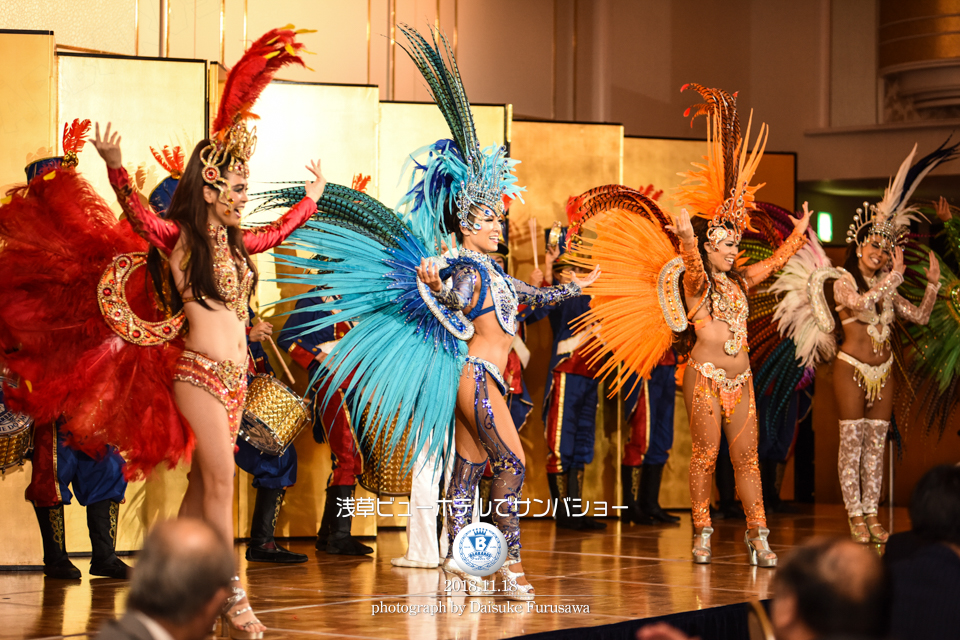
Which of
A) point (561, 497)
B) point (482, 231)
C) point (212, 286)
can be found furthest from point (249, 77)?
point (561, 497)

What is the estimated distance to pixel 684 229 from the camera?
4.89 meters

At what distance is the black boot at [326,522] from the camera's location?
5.60m

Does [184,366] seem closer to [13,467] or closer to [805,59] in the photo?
[13,467]

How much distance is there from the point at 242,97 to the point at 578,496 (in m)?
4.01

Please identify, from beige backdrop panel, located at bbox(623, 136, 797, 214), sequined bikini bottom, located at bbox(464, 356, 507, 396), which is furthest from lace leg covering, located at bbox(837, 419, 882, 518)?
sequined bikini bottom, located at bbox(464, 356, 507, 396)

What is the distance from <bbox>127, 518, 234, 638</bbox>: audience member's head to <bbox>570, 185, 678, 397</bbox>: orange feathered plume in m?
3.71

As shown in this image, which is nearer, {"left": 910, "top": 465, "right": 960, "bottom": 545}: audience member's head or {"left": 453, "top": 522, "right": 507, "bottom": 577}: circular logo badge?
{"left": 910, "top": 465, "right": 960, "bottom": 545}: audience member's head

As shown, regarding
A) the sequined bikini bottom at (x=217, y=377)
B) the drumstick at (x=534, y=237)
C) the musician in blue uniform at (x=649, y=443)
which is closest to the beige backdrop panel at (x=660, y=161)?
the drumstick at (x=534, y=237)

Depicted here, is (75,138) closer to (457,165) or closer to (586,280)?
(457,165)

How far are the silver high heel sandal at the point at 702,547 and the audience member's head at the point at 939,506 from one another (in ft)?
9.54

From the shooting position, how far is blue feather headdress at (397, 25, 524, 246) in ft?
13.8

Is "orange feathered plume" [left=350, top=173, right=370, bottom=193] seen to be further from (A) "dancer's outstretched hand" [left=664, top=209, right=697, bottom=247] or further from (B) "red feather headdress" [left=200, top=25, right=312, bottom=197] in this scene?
(B) "red feather headdress" [left=200, top=25, right=312, bottom=197]

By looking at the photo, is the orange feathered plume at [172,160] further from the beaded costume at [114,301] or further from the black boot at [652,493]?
the black boot at [652,493]

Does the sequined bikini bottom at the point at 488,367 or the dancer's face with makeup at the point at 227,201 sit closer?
the dancer's face with makeup at the point at 227,201
